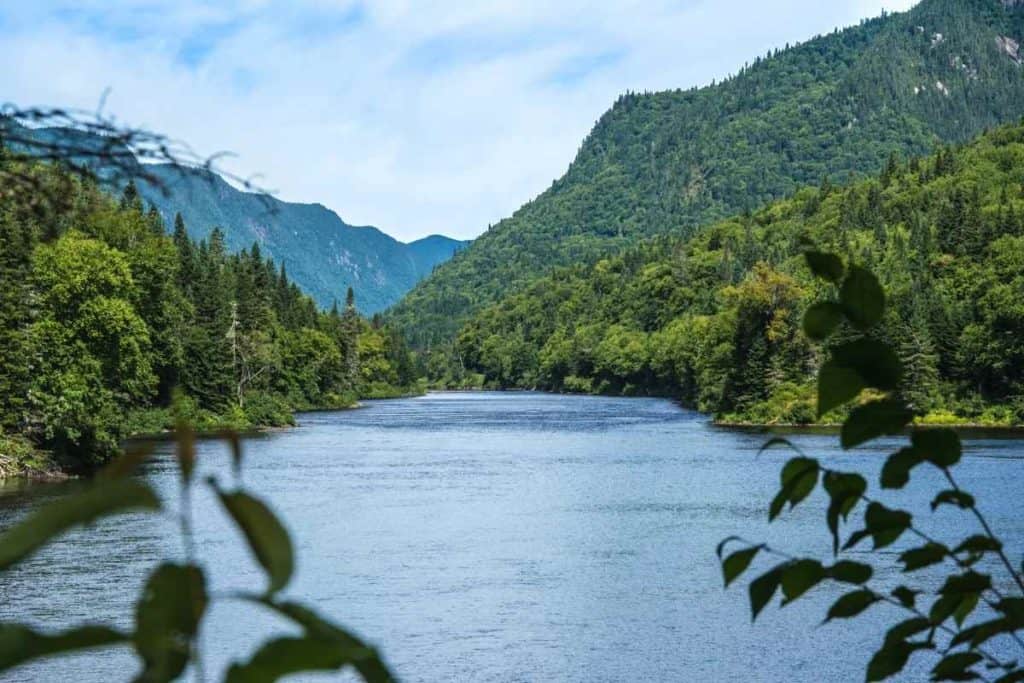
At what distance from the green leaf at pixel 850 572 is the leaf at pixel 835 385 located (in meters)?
0.44

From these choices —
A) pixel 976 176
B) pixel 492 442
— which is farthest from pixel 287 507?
pixel 976 176

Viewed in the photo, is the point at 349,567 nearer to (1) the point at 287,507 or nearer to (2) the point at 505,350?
(1) the point at 287,507

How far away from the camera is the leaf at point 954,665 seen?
2684 millimetres

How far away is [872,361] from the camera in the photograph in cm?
211

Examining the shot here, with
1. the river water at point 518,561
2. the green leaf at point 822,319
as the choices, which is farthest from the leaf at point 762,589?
the river water at point 518,561

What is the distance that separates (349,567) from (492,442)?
119 feet

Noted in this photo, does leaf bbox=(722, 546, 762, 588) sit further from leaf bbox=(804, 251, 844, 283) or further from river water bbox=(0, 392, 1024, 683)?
river water bbox=(0, 392, 1024, 683)

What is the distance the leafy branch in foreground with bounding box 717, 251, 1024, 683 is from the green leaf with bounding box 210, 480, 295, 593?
46.8 inches

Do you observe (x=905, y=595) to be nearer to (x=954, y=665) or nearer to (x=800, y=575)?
(x=954, y=665)

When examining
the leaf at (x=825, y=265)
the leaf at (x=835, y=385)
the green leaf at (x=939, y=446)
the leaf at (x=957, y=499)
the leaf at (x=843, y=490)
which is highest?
the leaf at (x=825, y=265)

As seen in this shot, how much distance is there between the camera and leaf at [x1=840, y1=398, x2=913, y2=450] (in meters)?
2.22

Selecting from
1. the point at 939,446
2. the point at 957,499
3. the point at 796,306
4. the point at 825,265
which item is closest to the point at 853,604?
the point at 957,499

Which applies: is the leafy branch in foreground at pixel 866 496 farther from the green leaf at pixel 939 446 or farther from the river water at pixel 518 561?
the river water at pixel 518 561

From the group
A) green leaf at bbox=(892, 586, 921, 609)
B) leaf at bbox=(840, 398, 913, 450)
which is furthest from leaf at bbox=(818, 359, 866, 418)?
green leaf at bbox=(892, 586, 921, 609)
